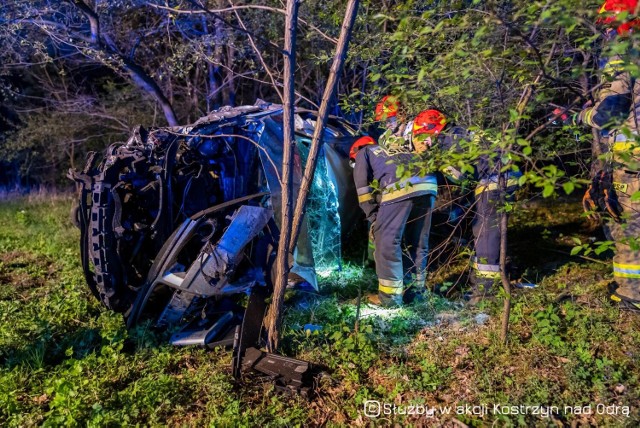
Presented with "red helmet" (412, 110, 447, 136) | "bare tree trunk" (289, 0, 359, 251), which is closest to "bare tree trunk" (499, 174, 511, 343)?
"red helmet" (412, 110, 447, 136)

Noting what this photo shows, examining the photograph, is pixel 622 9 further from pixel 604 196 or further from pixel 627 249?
pixel 627 249

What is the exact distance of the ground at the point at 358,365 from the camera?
9.13 feet

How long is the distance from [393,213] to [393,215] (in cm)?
2

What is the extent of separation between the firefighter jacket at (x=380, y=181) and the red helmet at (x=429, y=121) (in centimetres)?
48

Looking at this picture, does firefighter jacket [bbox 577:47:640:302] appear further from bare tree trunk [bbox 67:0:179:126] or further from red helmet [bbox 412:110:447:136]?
bare tree trunk [bbox 67:0:179:126]

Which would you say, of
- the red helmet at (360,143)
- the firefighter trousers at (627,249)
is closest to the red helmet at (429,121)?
the red helmet at (360,143)

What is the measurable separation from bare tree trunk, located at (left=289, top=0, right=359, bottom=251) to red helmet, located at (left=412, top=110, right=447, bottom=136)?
692 mm

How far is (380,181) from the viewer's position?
4.48 meters

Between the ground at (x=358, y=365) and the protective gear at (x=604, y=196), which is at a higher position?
the protective gear at (x=604, y=196)

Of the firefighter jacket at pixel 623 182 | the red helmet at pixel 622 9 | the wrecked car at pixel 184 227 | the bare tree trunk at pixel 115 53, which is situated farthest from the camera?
the bare tree trunk at pixel 115 53

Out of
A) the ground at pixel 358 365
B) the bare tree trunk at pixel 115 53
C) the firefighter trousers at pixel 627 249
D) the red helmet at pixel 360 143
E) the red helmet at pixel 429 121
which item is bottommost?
the ground at pixel 358 365

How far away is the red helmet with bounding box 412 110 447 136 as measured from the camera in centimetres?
318

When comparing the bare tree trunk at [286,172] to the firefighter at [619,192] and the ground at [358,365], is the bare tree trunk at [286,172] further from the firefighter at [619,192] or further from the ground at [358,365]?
the firefighter at [619,192]

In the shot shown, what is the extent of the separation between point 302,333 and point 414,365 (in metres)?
0.88
